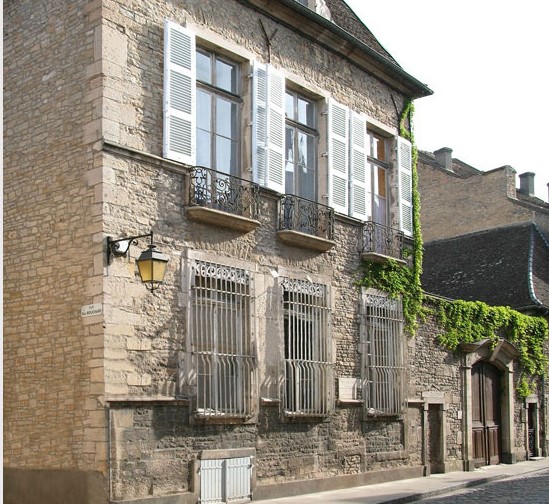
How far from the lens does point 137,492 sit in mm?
11273

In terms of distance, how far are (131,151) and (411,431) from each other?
27.6 feet

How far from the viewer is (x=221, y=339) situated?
1281 centimetres

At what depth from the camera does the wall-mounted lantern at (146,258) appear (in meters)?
11.4

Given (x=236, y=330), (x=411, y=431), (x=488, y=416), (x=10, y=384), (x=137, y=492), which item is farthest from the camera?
(x=488, y=416)

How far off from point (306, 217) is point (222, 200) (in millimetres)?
2157

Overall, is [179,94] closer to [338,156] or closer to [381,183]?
[338,156]

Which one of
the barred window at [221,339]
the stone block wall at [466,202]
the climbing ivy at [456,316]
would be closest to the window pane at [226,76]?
the barred window at [221,339]

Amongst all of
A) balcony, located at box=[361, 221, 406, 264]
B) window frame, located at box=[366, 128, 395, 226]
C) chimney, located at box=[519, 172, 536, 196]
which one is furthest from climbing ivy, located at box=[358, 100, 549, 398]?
chimney, located at box=[519, 172, 536, 196]

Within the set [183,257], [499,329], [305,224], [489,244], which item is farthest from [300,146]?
[489,244]

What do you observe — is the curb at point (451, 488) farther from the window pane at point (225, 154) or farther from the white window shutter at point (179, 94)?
the white window shutter at point (179, 94)

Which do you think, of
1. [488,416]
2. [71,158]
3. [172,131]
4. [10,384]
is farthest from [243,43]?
[488,416]

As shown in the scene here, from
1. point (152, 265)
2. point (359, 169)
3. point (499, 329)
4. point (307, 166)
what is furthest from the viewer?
point (499, 329)

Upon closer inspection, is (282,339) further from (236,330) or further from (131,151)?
(131,151)

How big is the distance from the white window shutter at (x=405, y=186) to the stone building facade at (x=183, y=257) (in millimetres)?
1734
